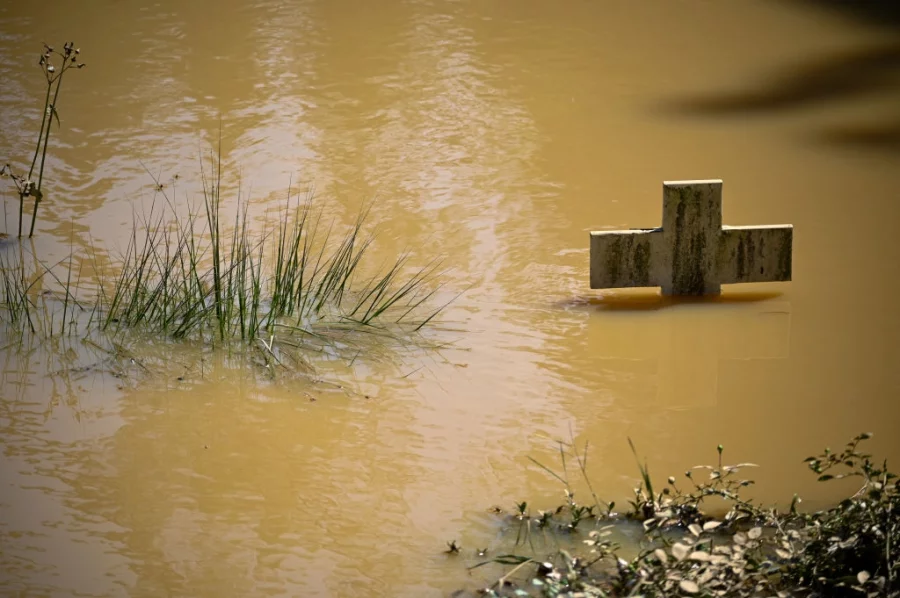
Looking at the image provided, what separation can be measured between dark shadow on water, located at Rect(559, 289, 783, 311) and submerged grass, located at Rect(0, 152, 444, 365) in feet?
1.56

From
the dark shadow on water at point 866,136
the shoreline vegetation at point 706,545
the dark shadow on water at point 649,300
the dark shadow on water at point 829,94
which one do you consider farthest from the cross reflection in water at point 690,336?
the dark shadow on water at point 829,94

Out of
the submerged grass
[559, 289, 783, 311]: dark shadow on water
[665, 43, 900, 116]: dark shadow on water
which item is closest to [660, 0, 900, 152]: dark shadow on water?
[665, 43, 900, 116]: dark shadow on water

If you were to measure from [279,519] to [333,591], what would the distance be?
0.27 metres

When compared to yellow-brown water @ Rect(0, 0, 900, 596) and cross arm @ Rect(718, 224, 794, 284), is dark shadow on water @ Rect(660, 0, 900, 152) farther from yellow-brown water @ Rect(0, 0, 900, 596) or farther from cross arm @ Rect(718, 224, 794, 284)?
cross arm @ Rect(718, 224, 794, 284)

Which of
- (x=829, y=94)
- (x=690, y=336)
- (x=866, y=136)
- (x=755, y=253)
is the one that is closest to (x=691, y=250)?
(x=755, y=253)

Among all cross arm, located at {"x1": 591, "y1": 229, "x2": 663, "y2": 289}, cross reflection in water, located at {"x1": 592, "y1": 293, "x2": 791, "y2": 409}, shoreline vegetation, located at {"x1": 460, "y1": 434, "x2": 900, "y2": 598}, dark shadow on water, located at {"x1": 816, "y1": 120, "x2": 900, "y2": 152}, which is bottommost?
shoreline vegetation, located at {"x1": 460, "y1": 434, "x2": 900, "y2": 598}

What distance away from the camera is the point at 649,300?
3580mm

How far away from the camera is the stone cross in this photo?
3418 millimetres

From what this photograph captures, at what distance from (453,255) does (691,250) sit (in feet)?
2.65

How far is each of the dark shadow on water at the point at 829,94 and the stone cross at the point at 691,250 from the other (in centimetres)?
151

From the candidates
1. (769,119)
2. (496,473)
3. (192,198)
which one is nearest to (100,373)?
(496,473)

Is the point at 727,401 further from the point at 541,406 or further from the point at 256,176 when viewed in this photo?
the point at 256,176

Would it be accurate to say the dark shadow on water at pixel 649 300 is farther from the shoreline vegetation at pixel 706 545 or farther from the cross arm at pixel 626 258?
the shoreline vegetation at pixel 706 545

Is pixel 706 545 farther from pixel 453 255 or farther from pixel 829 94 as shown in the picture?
pixel 829 94
